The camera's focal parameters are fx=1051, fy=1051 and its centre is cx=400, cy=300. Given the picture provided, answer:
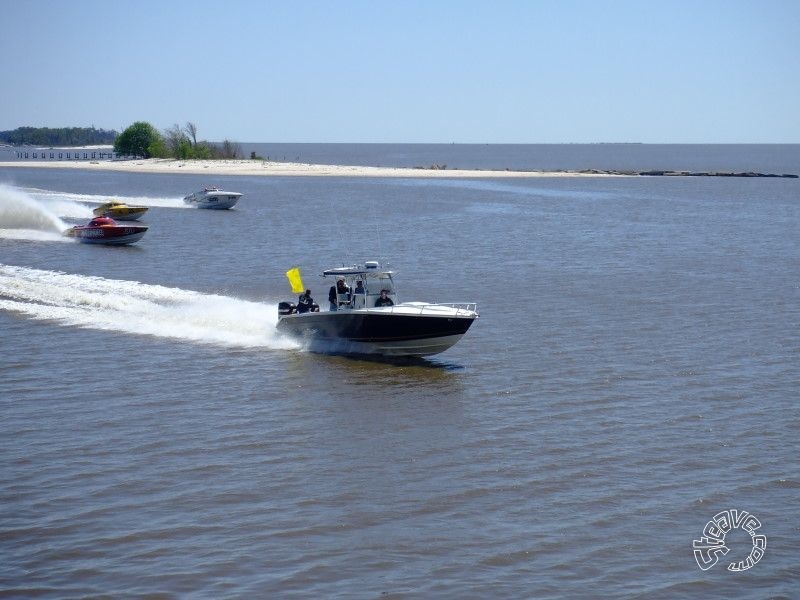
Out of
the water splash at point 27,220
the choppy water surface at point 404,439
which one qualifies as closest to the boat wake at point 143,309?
the choppy water surface at point 404,439

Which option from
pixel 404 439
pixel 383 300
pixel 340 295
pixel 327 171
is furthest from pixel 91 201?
pixel 404 439

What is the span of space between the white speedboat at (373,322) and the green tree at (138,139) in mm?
145151

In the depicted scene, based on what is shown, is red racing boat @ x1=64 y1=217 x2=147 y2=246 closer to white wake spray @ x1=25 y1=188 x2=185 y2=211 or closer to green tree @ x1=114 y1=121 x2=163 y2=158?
white wake spray @ x1=25 y1=188 x2=185 y2=211

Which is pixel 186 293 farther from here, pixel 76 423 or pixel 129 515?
pixel 129 515

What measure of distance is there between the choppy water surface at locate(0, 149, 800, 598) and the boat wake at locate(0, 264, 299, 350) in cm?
13

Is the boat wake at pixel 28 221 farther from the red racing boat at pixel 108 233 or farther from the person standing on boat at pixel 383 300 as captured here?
the person standing on boat at pixel 383 300

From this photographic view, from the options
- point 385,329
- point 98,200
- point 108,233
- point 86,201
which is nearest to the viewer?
point 385,329

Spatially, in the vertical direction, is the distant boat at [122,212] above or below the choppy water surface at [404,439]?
above

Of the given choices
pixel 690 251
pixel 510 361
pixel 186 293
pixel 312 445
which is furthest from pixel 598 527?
pixel 690 251

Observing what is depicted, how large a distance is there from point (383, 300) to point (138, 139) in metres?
151

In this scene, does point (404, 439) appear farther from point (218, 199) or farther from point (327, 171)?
point (327, 171)

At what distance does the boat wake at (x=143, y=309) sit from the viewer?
29172mm

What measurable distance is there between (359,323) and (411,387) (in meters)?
3.08

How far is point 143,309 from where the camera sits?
3234 cm
